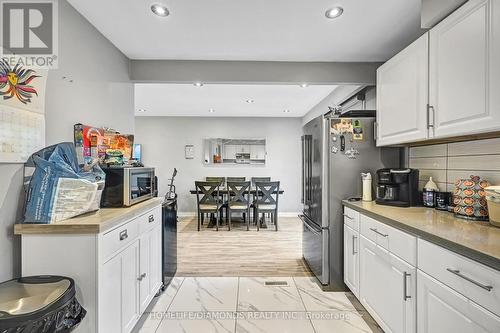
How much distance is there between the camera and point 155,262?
2260mm

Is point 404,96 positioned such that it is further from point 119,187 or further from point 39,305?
point 39,305

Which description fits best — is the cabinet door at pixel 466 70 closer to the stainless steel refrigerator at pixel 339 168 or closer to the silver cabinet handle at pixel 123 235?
the stainless steel refrigerator at pixel 339 168

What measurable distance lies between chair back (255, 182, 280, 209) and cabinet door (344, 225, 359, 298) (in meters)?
2.53

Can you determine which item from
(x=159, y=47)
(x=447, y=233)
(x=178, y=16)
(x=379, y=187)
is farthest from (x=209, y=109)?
(x=447, y=233)

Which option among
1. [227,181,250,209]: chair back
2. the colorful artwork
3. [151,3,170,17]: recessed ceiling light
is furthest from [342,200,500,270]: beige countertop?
[227,181,250,209]: chair back

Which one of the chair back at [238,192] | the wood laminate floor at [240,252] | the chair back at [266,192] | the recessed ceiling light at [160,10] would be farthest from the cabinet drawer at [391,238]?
the chair back at [238,192]

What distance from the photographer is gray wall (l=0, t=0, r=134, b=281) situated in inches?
54.1

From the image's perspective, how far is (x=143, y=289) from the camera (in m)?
1.97

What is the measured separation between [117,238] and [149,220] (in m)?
0.57

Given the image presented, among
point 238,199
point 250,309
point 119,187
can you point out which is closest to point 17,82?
point 119,187

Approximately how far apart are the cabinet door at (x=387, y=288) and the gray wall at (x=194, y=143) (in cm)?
447

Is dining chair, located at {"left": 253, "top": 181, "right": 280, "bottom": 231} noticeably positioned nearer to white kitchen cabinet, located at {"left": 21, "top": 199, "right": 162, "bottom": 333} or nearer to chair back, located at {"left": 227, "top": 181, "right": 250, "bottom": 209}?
chair back, located at {"left": 227, "top": 181, "right": 250, "bottom": 209}

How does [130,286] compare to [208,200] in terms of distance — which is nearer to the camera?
[130,286]

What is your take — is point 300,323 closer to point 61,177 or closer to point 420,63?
point 61,177
